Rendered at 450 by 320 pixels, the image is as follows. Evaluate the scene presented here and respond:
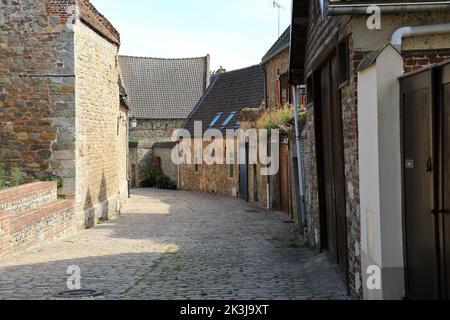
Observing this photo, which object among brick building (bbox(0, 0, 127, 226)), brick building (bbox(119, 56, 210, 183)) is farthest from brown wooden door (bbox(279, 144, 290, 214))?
brick building (bbox(119, 56, 210, 183))

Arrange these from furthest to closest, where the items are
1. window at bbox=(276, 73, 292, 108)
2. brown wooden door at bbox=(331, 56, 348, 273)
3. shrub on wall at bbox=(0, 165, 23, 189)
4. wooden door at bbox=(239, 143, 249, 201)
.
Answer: wooden door at bbox=(239, 143, 249, 201)
window at bbox=(276, 73, 292, 108)
shrub on wall at bbox=(0, 165, 23, 189)
brown wooden door at bbox=(331, 56, 348, 273)

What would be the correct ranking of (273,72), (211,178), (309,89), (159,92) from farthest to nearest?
(159,92) → (211,178) → (273,72) → (309,89)

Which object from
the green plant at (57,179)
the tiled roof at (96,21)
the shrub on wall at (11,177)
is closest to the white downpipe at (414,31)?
the shrub on wall at (11,177)

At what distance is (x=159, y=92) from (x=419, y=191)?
Result: 44895 millimetres

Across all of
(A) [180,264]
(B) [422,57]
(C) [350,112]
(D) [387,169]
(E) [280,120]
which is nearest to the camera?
→ (D) [387,169]

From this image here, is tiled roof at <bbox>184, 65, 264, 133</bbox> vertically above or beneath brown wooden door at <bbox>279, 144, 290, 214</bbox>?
above

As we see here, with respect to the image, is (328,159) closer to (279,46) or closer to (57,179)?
(57,179)

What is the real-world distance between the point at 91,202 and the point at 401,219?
14.1m

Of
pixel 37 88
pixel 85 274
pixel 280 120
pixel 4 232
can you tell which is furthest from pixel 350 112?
pixel 37 88

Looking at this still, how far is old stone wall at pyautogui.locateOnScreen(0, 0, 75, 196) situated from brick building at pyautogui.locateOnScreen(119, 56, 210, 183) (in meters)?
29.6

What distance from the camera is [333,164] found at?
9109 millimetres

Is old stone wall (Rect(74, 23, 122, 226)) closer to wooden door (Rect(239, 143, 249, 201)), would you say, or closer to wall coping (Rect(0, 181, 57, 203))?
wall coping (Rect(0, 181, 57, 203))

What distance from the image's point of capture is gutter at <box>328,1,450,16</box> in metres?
6.32

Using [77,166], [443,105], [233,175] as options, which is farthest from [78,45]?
[233,175]
